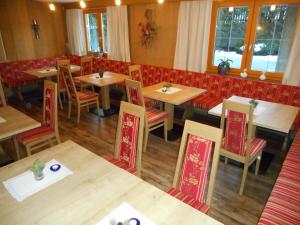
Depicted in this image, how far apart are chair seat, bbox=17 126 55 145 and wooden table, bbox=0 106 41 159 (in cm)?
25

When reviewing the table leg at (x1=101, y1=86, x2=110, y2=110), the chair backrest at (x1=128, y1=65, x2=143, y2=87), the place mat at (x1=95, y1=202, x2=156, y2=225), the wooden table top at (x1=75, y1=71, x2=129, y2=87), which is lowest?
the table leg at (x1=101, y1=86, x2=110, y2=110)

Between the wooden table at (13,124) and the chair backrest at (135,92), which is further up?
the chair backrest at (135,92)

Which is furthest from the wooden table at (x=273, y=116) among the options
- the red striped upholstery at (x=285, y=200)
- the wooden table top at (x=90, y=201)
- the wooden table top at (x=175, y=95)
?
the wooden table top at (x=90, y=201)

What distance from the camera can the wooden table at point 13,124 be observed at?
2.03 m

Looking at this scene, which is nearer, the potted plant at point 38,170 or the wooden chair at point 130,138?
the potted plant at point 38,170

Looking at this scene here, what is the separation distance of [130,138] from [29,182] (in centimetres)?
78

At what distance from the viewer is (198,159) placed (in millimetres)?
1487

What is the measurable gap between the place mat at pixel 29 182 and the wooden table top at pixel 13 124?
30.4 inches

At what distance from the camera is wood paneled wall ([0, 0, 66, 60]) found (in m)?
5.15

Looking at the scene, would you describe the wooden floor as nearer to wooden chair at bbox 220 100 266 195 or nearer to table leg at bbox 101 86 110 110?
wooden chair at bbox 220 100 266 195

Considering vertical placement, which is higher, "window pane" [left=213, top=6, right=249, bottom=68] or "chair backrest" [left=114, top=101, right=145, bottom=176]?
"window pane" [left=213, top=6, right=249, bottom=68]

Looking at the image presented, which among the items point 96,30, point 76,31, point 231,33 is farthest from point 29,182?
point 76,31

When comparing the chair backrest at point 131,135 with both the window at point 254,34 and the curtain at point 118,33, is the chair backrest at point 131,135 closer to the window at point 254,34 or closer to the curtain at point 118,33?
the window at point 254,34

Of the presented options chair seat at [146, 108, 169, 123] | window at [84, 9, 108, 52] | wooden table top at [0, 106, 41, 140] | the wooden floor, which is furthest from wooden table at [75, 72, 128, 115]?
window at [84, 9, 108, 52]
